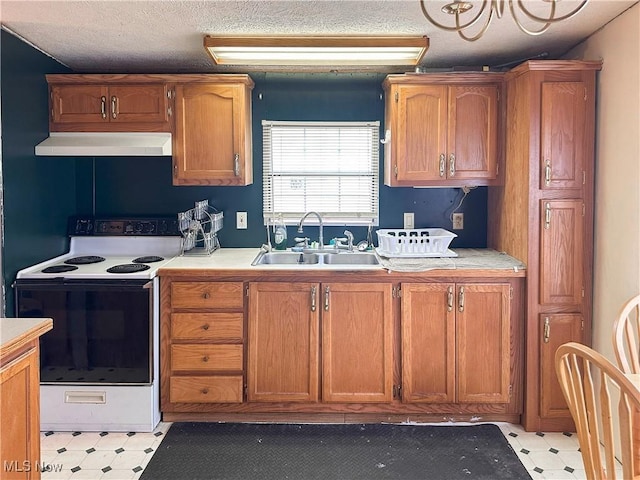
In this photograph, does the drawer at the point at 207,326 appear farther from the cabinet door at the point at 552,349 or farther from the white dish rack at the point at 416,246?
the cabinet door at the point at 552,349

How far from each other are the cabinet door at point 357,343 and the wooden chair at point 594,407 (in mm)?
1531

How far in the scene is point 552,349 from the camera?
296 centimetres

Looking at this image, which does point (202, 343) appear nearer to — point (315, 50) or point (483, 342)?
point (483, 342)

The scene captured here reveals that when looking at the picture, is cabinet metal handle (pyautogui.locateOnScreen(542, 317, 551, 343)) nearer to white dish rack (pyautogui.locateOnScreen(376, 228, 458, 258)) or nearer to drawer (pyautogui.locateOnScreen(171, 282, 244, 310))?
white dish rack (pyautogui.locateOnScreen(376, 228, 458, 258))

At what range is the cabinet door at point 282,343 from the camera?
120 inches

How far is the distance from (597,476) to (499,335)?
159 cm

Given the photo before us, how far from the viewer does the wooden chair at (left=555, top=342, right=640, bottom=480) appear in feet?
4.36

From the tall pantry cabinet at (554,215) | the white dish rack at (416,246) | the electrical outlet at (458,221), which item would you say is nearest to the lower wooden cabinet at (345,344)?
the tall pantry cabinet at (554,215)

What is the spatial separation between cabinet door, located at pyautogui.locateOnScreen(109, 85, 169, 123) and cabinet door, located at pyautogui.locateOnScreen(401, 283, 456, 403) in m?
1.83

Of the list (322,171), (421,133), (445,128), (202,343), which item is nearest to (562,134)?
(445,128)

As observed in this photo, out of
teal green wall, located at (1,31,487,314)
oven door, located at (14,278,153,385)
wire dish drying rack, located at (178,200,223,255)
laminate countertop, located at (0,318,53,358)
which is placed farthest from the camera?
teal green wall, located at (1,31,487,314)

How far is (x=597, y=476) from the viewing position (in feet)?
4.75

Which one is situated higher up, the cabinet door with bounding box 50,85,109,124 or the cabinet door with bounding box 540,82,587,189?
the cabinet door with bounding box 50,85,109,124

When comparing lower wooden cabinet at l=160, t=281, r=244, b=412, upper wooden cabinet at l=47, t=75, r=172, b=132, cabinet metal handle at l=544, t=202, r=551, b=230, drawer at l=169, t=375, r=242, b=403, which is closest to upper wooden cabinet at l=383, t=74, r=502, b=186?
cabinet metal handle at l=544, t=202, r=551, b=230
